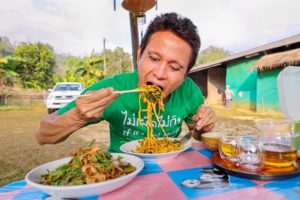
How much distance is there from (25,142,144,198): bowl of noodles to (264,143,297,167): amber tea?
24.9 inches

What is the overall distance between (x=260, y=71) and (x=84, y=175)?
13.0m

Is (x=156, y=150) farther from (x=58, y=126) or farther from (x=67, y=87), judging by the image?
(x=67, y=87)

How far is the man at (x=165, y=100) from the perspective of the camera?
4.50 ft

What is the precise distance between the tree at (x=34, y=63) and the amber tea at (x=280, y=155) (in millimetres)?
26799

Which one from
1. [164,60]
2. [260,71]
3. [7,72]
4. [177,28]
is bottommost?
[164,60]

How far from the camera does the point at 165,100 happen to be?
83.0 inches

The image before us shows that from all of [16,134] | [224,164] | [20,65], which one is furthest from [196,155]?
[20,65]

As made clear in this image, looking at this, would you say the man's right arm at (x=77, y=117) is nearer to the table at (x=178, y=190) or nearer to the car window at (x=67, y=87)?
the table at (x=178, y=190)

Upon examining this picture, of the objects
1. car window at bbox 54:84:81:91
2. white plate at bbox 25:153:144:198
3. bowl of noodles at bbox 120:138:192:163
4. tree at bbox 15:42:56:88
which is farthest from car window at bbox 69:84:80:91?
white plate at bbox 25:153:144:198

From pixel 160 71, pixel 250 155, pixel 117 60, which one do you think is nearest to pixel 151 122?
pixel 160 71

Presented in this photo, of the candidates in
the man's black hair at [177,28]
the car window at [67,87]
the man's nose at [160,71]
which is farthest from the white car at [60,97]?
the man's nose at [160,71]

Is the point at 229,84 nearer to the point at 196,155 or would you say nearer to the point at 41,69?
the point at 196,155

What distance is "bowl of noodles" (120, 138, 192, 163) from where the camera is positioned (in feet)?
4.41

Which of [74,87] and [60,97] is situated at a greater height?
[74,87]
